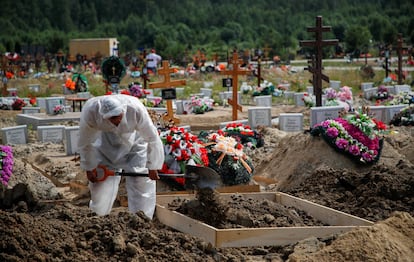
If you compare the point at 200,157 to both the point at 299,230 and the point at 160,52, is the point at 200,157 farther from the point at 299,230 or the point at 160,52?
the point at 160,52

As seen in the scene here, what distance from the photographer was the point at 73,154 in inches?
629

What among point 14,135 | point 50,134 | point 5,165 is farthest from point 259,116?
point 5,165

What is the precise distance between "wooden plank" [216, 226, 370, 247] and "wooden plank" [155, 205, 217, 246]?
106 mm

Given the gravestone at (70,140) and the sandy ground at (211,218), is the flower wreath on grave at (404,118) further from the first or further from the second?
the gravestone at (70,140)

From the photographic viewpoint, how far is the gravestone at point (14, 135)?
59.3 feet


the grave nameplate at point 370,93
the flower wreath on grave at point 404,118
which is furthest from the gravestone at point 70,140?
the grave nameplate at point 370,93

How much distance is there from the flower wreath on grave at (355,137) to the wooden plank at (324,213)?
312 cm

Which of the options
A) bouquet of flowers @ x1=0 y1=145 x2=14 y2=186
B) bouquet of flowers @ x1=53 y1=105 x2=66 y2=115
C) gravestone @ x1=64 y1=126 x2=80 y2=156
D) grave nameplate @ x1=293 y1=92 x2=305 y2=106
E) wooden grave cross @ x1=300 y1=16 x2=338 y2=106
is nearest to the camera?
bouquet of flowers @ x1=0 y1=145 x2=14 y2=186

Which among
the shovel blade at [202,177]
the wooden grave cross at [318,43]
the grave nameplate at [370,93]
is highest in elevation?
the wooden grave cross at [318,43]

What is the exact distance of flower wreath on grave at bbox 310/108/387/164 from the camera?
467 inches

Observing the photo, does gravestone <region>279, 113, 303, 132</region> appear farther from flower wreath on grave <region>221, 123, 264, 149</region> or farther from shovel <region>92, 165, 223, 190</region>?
shovel <region>92, 165, 223, 190</region>

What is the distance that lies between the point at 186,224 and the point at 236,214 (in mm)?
590

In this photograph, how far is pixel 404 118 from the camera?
56.6 feet

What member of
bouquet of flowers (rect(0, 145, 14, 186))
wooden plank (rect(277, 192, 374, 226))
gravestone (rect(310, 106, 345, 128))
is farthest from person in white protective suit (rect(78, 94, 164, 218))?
gravestone (rect(310, 106, 345, 128))
